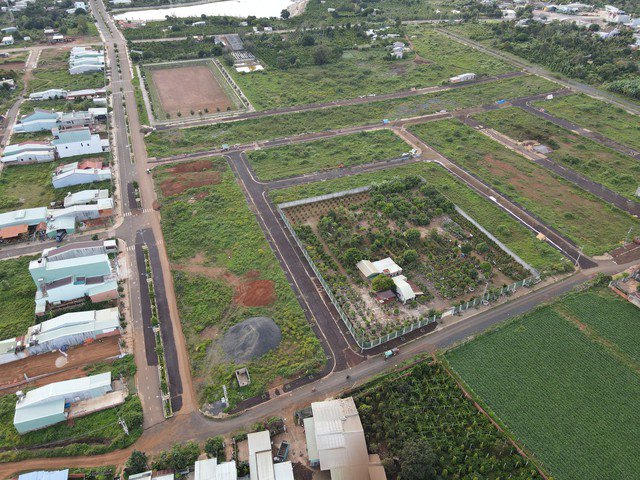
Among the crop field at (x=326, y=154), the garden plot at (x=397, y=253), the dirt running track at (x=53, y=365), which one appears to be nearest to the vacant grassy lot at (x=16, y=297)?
the dirt running track at (x=53, y=365)

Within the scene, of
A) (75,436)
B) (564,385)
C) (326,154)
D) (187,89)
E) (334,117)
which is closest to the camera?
(75,436)

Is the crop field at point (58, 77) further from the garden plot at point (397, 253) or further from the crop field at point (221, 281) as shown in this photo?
the garden plot at point (397, 253)

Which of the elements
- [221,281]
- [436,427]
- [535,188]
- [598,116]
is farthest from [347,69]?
[436,427]

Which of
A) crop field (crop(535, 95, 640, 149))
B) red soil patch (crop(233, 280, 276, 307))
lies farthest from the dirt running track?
crop field (crop(535, 95, 640, 149))

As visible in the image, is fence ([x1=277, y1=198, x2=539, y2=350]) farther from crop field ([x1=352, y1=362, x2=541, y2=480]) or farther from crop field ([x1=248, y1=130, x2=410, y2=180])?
crop field ([x1=248, y1=130, x2=410, y2=180])

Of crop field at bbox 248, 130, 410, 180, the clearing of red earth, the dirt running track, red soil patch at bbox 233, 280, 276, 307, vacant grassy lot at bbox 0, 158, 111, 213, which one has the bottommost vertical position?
red soil patch at bbox 233, 280, 276, 307

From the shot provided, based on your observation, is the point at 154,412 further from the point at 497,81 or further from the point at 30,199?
the point at 497,81

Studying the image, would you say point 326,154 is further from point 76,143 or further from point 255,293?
point 76,143
